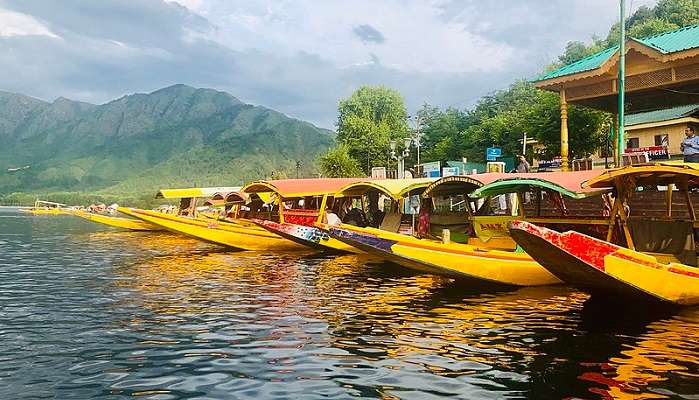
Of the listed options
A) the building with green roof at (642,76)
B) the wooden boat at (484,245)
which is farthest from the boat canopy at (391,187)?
the building with green roof at (642,76)

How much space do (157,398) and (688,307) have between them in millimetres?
8993

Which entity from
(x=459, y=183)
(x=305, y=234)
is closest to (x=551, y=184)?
(x=459, y=183)

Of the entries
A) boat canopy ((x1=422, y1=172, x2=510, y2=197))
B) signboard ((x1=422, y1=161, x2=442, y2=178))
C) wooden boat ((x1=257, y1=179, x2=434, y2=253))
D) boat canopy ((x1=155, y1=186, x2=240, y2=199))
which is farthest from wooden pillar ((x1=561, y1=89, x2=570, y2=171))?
boat canopy ((x1=155, y1=186, x2=240, y2=199))

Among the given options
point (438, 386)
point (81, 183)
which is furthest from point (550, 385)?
point (81, 183)

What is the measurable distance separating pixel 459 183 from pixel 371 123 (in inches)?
1943

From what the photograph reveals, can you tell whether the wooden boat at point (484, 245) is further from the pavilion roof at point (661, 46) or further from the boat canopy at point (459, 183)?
the pavilion roof at point (661, 46)

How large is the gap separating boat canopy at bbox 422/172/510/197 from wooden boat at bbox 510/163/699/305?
3.37 meters

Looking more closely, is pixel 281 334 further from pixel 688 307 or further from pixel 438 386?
pixel 688 307

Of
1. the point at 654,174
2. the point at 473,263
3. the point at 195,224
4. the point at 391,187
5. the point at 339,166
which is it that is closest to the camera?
the point at 654,174

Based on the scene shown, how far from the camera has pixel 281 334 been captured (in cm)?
859

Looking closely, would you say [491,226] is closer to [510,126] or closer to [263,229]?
[263,229]

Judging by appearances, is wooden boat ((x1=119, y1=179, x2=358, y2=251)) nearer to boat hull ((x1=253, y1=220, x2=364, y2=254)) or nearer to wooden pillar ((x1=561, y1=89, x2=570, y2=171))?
boat hull ((x1=253, y1=220, x2=364, y2=254))

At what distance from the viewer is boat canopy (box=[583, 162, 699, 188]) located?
31.7 feet

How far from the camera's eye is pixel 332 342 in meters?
8.09
